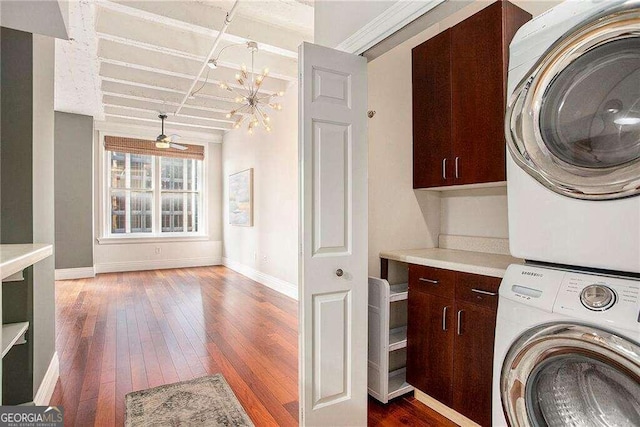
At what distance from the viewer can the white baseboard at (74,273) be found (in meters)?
6.22

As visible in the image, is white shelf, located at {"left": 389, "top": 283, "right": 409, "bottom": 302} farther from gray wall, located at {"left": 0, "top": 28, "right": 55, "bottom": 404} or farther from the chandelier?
the chandelier

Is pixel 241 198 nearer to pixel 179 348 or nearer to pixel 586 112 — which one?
pixel 179 348

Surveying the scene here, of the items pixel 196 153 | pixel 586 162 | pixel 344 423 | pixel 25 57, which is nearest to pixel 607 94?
pixel 586 162

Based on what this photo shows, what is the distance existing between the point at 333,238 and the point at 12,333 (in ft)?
5.43

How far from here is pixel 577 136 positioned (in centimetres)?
122

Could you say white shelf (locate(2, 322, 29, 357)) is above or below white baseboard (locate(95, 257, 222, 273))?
above

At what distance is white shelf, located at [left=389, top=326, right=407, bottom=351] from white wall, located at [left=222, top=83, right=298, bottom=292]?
2.60 m

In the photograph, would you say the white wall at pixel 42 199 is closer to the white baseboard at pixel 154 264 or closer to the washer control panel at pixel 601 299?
the washer control panel at pixel 601 299

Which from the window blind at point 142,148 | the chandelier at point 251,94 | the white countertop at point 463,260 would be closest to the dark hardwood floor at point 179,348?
the white countertop at point 463,260

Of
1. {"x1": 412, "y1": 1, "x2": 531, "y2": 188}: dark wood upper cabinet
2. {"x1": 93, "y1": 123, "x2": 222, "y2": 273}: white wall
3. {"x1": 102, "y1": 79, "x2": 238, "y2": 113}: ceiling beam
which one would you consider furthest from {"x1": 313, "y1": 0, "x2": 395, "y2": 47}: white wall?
{"x1": 93, "y1": 123, "x2": 222, "y2": 273}: white wall

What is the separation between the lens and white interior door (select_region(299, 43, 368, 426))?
6.08 ft

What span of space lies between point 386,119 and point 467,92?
558 millimetres

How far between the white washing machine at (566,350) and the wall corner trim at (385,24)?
1.24 m

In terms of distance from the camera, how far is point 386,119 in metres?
2.49
